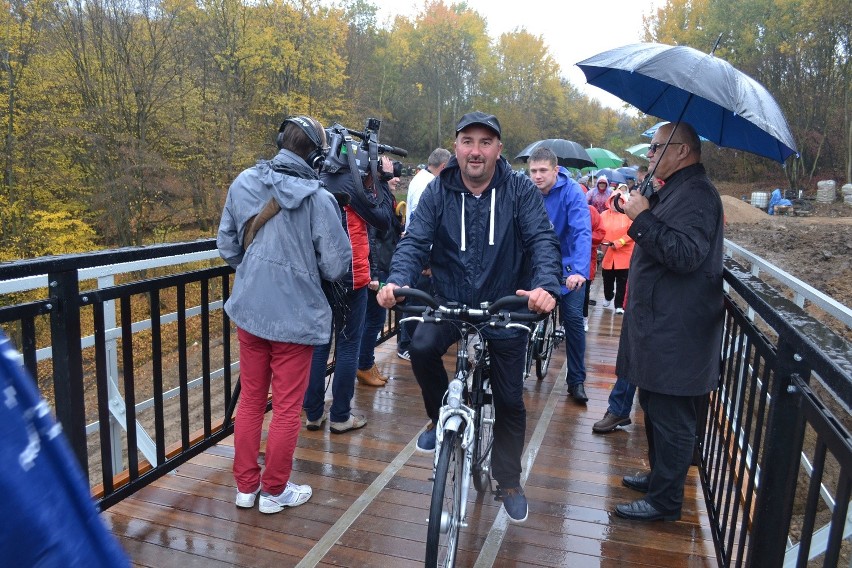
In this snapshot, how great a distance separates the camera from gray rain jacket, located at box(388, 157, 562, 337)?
9.62ft

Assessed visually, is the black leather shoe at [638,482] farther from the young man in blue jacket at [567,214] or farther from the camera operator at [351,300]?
the camera operator at [351,300]

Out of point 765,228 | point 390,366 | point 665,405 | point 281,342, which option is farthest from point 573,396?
point 765,228

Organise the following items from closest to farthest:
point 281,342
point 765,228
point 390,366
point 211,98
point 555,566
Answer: point 555,566, point 281,342, point 390,366, point 211,98, point 765,228

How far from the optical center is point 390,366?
5.80 m

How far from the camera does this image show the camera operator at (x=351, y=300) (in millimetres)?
4090

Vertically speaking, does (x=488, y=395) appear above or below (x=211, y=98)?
below

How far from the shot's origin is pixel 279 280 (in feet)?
9.84

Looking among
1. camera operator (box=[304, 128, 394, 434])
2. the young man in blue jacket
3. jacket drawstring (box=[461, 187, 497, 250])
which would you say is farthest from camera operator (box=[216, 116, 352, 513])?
the young man in blue jacket

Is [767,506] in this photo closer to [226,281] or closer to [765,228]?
[226,281]

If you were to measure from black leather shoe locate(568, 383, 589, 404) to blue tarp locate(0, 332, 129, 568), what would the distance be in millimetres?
4561

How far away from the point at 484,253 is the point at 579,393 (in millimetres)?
2468

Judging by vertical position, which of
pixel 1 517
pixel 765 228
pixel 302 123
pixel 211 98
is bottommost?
pixel 765 228

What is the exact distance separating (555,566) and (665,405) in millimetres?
920

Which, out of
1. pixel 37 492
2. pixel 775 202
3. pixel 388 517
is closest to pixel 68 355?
pixel 388 517
